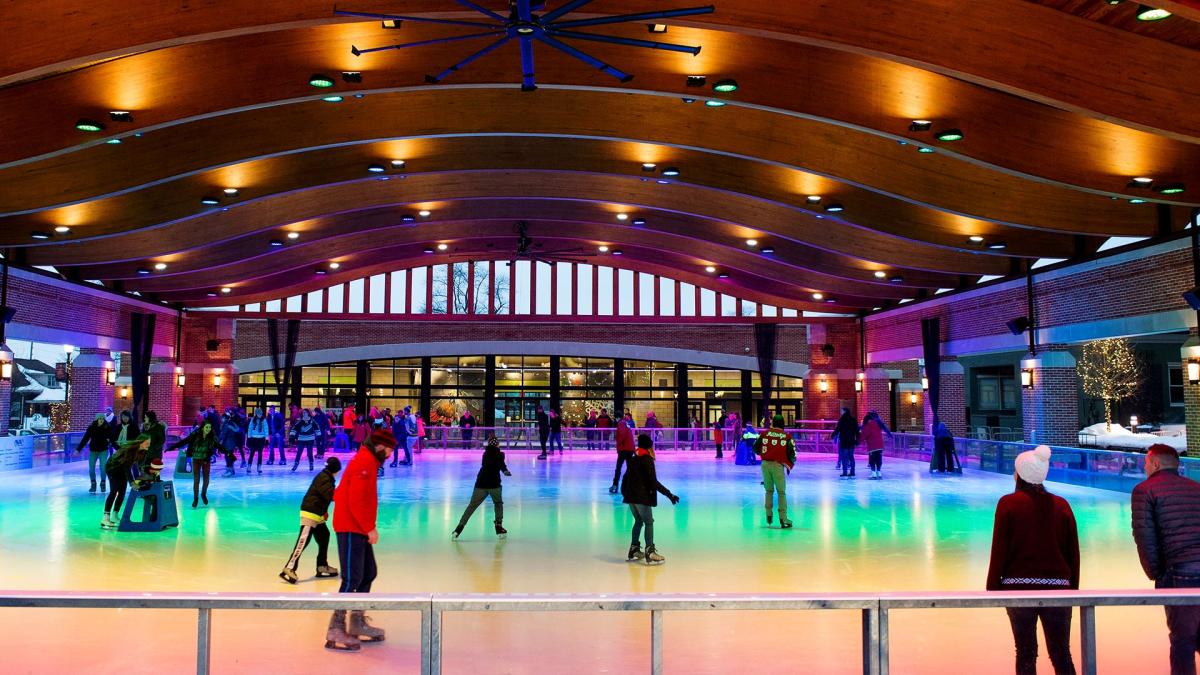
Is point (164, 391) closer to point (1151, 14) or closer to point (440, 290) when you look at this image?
point (440, 290)

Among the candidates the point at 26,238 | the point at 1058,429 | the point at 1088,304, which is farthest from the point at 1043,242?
the point at 26,238

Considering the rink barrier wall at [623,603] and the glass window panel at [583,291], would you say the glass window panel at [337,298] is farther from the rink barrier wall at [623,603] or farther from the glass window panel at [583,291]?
the rink barrier wall at [623,603]

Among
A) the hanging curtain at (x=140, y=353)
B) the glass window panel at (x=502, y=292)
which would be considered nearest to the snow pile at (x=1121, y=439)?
the glass window panel at (x=502, y=292)

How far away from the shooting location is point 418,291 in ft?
108

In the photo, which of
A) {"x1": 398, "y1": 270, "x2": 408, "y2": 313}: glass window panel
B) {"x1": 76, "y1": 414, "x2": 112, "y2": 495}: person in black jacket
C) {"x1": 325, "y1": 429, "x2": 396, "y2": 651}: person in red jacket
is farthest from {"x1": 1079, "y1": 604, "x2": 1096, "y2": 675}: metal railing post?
{"x1": 398, "y1": 270, "x2": 408, "y2": 313}: glass window panel

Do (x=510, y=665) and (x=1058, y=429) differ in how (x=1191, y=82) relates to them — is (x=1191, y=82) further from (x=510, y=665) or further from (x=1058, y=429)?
(x=1058, y=429)

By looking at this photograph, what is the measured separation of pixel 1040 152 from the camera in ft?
41.2

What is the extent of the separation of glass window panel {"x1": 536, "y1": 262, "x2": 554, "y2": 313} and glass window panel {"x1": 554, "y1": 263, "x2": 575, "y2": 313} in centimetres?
32

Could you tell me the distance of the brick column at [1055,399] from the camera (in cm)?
2038

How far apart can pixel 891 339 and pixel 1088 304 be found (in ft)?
34.0

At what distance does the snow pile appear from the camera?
28.9 m

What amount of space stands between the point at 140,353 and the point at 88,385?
75.2 inches

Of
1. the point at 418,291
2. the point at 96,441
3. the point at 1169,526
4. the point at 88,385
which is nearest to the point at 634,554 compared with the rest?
the point at 1169,526

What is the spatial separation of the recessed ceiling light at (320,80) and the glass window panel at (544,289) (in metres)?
21.5
